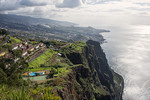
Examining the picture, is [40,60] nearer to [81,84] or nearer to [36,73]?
[36,73]

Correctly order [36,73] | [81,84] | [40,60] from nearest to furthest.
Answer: [36,73] < [81,84] < [40,60]

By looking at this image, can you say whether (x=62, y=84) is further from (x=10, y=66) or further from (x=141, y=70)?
(x=141, y=70)

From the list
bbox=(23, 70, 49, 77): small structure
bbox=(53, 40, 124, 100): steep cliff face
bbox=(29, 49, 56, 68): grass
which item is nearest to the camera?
bbox=(53, 40, 124, 100): steep cliff face

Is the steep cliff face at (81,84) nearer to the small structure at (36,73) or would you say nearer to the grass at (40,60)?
the small structure at (36,73)

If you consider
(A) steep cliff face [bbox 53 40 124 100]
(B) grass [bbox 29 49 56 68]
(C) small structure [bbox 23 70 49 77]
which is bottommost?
(A) steep cliff face [bbox 53 40 124 100]

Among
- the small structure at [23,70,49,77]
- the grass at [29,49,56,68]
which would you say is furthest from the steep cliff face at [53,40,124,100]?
the grass at [29,49,56,68]

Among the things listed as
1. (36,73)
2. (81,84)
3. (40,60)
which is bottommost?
(81,84)

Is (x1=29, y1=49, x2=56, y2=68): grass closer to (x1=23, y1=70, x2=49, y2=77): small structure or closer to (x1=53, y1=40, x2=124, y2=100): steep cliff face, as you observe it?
(x1=23, y1=70, x2=49, y2=77): small structure

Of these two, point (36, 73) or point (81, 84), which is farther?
point (81, 84)

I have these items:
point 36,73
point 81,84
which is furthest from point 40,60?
point 81,84

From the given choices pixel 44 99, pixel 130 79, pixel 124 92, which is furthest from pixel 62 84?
pixel 130 79

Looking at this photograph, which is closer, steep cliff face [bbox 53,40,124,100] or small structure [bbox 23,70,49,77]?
steep cliff face [bbox 53,40,124,100]
